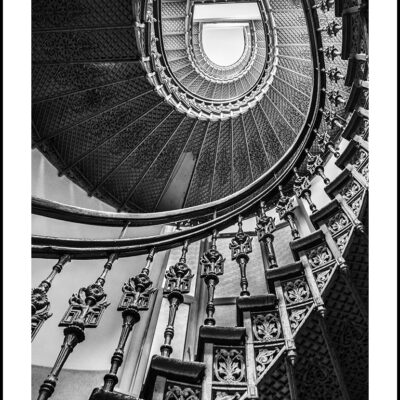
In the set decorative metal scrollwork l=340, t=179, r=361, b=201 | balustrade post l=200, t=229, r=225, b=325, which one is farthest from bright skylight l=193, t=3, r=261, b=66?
balustrade post l=200, t=229, r=225, b=325

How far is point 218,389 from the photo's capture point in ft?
5.57

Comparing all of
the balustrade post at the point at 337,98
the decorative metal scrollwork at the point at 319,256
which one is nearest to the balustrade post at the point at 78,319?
the decorative metal scrollwork at the point at 319,256

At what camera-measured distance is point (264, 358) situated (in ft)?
5.96

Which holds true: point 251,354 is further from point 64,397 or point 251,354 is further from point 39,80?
point 39,80

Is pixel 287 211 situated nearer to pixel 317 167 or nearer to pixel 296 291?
pixel 317 167

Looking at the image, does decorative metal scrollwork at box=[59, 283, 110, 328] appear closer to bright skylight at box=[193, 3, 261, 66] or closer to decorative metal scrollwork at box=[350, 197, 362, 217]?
decorative metal scrollwork at box=[350, 197, 362, 217]

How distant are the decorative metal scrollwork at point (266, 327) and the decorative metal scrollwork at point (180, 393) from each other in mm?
419

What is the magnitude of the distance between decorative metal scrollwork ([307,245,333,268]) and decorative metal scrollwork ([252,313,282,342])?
0.41 m

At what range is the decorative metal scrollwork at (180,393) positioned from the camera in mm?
1658

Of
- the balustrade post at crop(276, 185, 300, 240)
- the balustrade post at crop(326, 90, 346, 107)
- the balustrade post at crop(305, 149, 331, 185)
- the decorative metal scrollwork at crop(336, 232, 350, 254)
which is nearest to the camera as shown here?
the decorative metal scrollwork at crop(336, 232, 350, 254)

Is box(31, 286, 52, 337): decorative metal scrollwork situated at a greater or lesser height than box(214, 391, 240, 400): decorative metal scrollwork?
greater

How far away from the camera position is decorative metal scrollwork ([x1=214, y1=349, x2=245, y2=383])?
1.75 meters

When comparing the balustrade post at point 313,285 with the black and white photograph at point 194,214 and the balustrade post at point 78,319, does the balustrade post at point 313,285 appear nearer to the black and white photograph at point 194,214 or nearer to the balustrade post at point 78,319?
the black and white photograph at point 194,214
